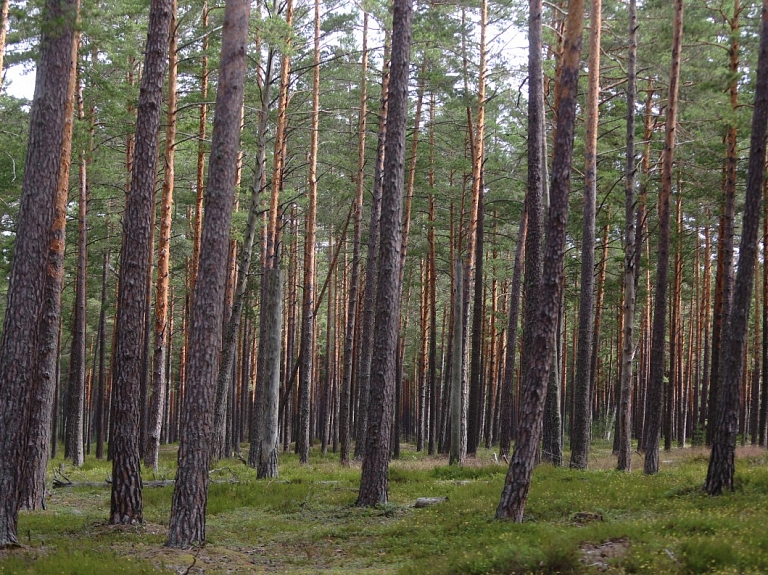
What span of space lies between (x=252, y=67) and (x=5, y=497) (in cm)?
1604

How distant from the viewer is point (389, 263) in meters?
11.7

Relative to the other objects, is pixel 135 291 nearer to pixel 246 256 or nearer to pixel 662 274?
pixel 246 256

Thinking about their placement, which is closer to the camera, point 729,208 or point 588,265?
point 729,208

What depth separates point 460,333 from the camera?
17.9 meters

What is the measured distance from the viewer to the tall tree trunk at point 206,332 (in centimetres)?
895

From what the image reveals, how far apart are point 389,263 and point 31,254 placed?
17.8 ft

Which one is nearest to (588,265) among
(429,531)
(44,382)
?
(429,531)

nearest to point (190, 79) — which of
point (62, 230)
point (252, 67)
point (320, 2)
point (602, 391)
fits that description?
point (252, 67)

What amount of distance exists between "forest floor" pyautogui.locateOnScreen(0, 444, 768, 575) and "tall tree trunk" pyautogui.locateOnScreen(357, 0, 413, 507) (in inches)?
47.8

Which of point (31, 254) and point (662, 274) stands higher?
point (662, 274)

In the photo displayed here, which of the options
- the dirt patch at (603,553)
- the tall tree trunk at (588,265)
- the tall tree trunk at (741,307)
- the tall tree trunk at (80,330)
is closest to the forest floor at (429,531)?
the dirt patch at (603,553)

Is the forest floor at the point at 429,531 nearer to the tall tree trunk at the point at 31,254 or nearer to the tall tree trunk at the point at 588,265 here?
the tall tree trunk at the point at 31,254

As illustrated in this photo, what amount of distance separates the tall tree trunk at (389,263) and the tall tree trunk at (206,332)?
309 cm

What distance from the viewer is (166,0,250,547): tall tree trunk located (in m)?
8.95
